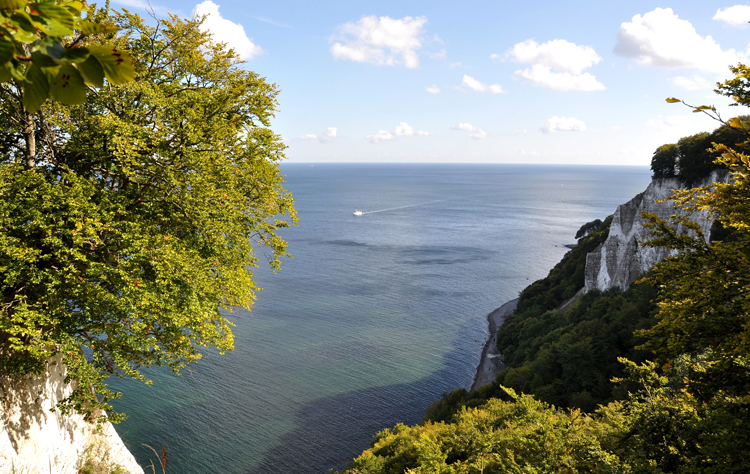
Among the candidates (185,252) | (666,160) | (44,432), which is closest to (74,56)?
(185,252)

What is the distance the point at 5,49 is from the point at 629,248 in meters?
56.2

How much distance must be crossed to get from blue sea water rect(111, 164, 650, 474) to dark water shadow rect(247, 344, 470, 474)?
0.13 meters

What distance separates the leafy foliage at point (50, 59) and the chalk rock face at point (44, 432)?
12581mm

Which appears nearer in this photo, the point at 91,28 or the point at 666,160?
the point at 91,28

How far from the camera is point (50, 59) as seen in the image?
5.85 feet

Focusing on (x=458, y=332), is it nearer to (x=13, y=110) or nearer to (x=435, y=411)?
(x=435, y=411)

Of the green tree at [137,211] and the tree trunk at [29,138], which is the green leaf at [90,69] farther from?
the tree trunk at [29,138]

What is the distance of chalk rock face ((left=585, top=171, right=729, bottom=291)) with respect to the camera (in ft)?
148

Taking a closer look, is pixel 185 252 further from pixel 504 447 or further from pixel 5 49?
pixel 504 447

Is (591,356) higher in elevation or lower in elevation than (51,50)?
lower

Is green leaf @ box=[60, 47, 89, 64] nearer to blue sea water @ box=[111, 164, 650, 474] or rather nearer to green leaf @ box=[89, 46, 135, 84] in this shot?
green leaf @ box=[89, 46, 135, 84]

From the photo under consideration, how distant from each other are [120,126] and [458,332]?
58.1 metres

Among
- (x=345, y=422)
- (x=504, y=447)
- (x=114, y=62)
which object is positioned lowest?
(x=345, y=422)

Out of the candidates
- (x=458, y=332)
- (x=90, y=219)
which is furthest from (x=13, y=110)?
(x=458, y=332)
